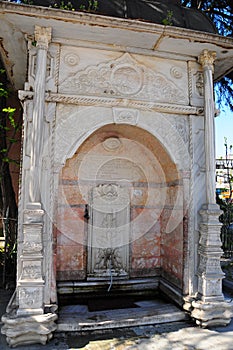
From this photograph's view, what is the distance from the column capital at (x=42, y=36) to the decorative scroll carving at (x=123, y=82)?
1.65 ft

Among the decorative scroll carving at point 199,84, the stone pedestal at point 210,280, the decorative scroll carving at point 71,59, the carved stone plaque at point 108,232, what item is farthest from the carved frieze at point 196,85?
the carved stone plaque at point 108,232

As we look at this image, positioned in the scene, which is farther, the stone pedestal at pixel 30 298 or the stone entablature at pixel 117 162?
the stone entablature at pixel 117 162

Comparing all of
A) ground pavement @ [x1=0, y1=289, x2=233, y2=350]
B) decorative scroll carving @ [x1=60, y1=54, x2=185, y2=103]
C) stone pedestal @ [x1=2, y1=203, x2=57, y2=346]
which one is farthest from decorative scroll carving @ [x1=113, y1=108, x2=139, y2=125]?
ground pavement @ [x1=0, y1=289, x2=233, y2=350]

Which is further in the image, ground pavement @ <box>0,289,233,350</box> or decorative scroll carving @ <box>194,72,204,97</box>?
decorative scroll carving @ <box>194,72,204,97</box>

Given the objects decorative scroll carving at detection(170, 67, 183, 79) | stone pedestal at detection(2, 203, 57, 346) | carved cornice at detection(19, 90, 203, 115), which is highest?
decorative scroll carving at detection(170, 67, 183, 79)

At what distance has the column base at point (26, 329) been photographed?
297cm

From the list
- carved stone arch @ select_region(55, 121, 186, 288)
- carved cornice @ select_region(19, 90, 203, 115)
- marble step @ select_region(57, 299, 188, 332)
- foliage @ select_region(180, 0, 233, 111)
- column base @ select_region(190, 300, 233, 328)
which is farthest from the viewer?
foliage @ select_region(180, 0, 233, 111)

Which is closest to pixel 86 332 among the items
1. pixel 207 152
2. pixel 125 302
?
pixel 125 302

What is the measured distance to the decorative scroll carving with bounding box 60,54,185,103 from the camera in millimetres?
3750

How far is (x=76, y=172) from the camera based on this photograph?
4602 mm

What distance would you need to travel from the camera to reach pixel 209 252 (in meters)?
3.64

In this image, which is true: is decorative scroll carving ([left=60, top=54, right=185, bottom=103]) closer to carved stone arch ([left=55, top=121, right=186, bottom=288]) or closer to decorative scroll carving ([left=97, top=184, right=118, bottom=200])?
carved stone arch ([left=55, top=121, right=186, bottom=288])

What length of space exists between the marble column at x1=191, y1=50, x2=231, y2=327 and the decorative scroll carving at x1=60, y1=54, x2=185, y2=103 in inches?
22.3

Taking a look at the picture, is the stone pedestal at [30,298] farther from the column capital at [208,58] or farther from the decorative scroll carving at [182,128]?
the column capital at [208,58]
